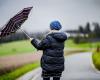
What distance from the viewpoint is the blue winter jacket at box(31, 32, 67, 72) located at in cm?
653

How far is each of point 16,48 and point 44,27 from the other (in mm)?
553

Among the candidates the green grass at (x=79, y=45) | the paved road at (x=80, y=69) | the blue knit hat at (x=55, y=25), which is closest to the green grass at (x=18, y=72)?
the paved road at (x=80, y=69)

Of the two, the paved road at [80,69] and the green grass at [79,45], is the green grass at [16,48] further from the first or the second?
the green grass at [79,45]

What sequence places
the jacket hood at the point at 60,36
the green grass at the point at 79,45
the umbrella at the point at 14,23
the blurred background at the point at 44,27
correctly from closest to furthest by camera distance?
the jacket hood at the point at 60,36, the umbrella at the point at 14,23, the blurred background at the point at 44,27, the green grass at the point at 79,45

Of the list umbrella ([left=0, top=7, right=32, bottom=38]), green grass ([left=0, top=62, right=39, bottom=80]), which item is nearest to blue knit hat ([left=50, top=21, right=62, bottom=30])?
umbrella ([left=0, top=7, right=32, bottom=38])

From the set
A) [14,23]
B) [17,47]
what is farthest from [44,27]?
[14,23]

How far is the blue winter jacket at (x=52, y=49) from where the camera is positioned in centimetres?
653

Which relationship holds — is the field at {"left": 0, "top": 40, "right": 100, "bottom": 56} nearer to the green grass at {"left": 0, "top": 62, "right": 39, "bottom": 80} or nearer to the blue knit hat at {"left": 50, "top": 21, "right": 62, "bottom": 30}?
the green grass at {"left": 0, "top": 62, "right": 39, "bottom": 80}

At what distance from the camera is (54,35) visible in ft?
21.4

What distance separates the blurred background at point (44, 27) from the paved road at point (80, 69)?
0.13 meters

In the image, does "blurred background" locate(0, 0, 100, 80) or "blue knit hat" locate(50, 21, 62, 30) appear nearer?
"blue knit hat" locate(50, 21, 62, 30)

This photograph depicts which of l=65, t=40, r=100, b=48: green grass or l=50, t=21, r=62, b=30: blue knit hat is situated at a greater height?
l=50, t=21, r=62, b=30: blue knit hat

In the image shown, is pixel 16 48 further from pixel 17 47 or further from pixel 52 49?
pixel 52 49

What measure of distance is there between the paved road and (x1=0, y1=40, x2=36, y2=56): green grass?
0.40m
